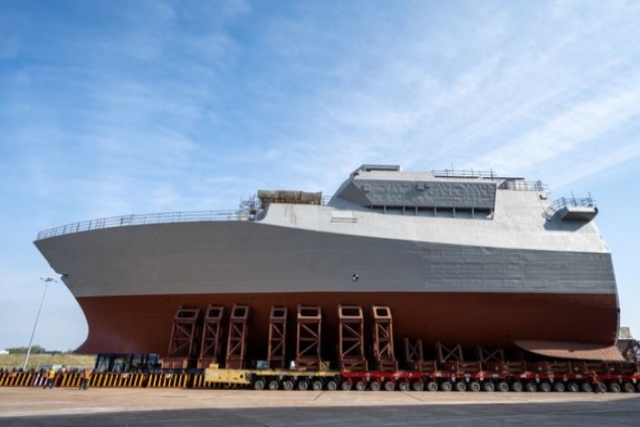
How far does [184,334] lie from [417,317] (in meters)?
11.5

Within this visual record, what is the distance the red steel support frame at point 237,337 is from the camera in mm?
18500

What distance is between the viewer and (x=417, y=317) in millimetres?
19750

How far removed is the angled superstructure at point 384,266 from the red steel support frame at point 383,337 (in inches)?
28.7

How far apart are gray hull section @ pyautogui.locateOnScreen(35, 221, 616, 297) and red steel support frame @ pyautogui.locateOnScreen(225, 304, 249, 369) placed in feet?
3.62

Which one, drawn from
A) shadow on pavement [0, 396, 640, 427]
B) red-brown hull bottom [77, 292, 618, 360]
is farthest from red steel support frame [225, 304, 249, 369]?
shadow on pavement [0, 396, 640, 427]

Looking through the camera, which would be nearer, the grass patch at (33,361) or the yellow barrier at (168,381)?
the yellow barrier at (168,381)

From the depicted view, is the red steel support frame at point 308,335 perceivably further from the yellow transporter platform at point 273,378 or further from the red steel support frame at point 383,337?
the red steel support frame at point 383,337

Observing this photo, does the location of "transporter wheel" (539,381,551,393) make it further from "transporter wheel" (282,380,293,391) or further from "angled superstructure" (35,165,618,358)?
"transporter wheel" (282,380,293,391)

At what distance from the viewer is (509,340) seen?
65.8ft

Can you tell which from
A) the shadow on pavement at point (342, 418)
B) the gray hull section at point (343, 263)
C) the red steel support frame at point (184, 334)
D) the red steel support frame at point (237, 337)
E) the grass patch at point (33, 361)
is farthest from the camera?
the grass patch at point (33, 361)

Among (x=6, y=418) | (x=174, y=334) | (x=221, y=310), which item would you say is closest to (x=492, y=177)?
(x=221, y=310)

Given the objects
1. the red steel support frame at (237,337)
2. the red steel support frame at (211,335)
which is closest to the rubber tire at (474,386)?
the red steel support frame at (237,337)

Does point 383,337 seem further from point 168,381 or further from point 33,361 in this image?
point 33,361

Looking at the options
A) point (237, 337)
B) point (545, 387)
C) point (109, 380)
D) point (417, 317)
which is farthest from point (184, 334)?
point (545, 387)
